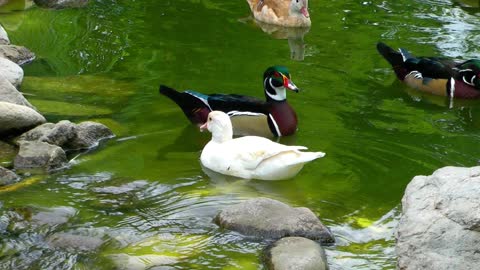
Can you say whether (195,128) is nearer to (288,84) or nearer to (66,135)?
(288,84)

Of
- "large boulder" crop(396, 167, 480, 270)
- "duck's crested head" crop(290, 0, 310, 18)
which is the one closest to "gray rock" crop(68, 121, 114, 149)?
"large boulder" crop(396, 167, 480, 270)

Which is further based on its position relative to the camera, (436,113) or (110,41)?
(110,41)

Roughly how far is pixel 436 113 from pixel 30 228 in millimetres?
5481

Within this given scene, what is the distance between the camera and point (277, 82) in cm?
1004

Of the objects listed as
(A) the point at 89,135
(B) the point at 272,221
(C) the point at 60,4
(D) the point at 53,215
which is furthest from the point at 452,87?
(C) the point at 60,4

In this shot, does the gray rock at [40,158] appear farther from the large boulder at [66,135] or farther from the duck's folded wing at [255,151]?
the duck's folded wing at [255,151]

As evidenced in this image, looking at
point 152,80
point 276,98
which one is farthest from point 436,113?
point 152,80

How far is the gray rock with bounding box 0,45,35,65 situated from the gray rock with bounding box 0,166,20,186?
4.01 meters

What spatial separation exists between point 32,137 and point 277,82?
2.56m

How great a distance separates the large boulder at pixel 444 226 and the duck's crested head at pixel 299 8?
9103mm

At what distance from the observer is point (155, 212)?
25.0 feet

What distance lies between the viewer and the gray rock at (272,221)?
7.01 m

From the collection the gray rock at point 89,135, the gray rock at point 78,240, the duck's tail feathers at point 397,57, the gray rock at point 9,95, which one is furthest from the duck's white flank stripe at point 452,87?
the gray rock at point 78,240

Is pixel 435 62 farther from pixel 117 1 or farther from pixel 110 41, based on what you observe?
pixel 117 1
